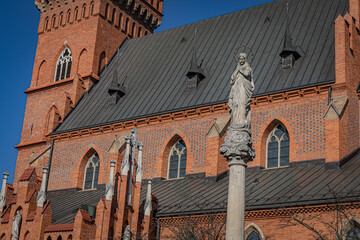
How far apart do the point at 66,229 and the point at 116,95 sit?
1085 centimetres

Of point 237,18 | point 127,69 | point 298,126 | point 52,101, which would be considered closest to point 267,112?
point 298,126

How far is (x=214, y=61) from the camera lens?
3091 cm

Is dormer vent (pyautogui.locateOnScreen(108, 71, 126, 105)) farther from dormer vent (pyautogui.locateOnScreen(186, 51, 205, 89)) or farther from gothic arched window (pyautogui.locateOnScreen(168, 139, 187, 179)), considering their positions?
gothic arched window (pyautogui.locateOnScreen(168, 139, 187, 179))

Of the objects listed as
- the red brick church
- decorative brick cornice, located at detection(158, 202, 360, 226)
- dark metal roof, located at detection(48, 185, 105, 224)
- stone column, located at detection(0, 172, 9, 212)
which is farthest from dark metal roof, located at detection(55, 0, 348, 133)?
decorative brick cornice, located at detection(158, 202, 360, 226)

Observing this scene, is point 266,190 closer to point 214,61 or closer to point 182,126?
point 182,126

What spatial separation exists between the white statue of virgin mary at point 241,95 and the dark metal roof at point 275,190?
7919 millimetres

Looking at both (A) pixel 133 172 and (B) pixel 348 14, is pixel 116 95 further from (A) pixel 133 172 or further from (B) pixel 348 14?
(B) pixel 348 14

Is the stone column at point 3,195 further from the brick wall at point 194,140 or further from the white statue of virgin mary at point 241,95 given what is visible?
the white statue of virgin mary at point 241,95

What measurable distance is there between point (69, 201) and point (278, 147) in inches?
439

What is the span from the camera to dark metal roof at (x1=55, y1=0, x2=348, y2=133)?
26922 mm

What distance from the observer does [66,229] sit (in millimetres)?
23625

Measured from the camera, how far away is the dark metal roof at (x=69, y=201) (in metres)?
26.2

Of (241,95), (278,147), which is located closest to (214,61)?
(278,147)

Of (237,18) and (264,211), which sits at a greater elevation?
(237,18)
